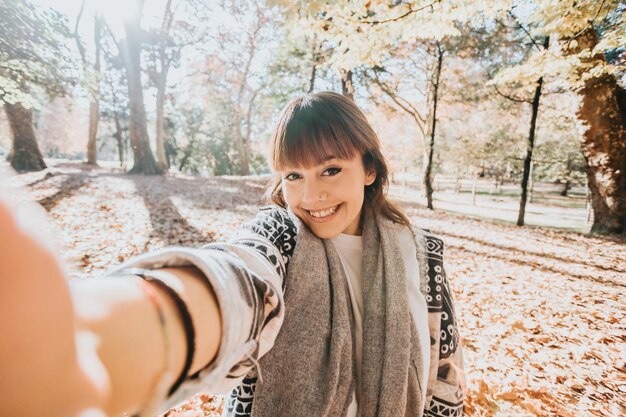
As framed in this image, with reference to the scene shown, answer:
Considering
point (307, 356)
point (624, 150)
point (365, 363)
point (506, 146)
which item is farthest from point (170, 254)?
point (506, 146)

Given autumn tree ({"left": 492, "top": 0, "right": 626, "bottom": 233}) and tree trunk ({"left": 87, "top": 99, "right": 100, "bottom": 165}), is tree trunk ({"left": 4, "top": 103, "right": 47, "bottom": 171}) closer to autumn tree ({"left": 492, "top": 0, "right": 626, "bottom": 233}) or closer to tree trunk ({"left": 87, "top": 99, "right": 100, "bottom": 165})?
tree trunk ({"left": 87, "top": 99, "right": 100, "bottom": 165})

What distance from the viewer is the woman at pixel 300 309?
0.55 metres

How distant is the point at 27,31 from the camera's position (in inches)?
229

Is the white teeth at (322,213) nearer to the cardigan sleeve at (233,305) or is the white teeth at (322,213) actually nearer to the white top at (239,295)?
the white top at (239,295)

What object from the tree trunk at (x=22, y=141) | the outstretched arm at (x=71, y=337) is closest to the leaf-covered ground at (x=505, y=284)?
the outstretched arm at (x=71, y=337)

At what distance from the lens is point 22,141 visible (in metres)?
12.0

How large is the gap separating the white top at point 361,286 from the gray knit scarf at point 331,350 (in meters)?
0.05

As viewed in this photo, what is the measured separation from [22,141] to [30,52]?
28.1 ft

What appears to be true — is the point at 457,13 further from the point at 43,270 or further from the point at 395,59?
the point at 395,59

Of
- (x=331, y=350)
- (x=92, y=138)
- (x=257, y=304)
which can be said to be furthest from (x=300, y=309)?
(x=92, y=138)

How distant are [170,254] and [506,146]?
19.7 metres

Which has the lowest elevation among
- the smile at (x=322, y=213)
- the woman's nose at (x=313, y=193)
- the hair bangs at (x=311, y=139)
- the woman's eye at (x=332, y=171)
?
the smile at (x=322, y=213)

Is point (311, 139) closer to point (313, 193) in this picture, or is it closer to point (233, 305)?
point (313, 193)

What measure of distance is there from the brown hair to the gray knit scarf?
395mm
